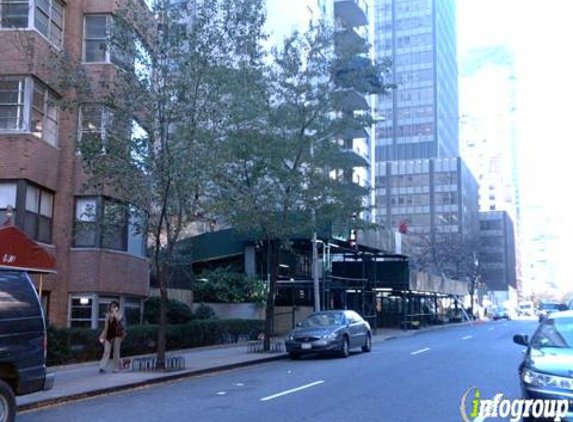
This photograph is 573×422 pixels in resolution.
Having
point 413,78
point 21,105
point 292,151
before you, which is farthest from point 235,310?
point 413,78

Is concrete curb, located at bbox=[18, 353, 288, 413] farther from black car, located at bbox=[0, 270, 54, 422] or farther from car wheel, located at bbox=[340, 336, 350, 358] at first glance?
black car, located at bbox=[0, 270, 54, 422]

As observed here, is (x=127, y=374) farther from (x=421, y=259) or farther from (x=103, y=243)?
(x=421, y=259)

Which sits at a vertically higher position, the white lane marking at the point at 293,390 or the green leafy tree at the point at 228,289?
the green leafy tree at the point at 228,289

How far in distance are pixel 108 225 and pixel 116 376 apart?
3797 mm

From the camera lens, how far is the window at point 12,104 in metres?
20.4

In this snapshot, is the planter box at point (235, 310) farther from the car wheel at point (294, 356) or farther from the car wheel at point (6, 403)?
the car wheel at point (6, 403)

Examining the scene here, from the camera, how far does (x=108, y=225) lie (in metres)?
17.5

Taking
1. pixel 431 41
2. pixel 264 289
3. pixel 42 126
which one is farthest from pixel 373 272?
pixel 431 41

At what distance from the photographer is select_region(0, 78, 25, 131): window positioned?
20.4 metres

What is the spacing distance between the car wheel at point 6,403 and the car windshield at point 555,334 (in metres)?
7.05

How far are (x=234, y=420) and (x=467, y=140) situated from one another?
184 meters

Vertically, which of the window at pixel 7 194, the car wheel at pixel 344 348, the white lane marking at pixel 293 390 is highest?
the window at pixel 7 194

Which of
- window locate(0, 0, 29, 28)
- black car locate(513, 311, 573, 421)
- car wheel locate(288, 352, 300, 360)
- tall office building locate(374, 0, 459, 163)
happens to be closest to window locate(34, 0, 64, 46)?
window locate(0, 0, 29, 28)

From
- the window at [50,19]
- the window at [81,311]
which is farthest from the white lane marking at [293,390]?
the window at [50,19]
